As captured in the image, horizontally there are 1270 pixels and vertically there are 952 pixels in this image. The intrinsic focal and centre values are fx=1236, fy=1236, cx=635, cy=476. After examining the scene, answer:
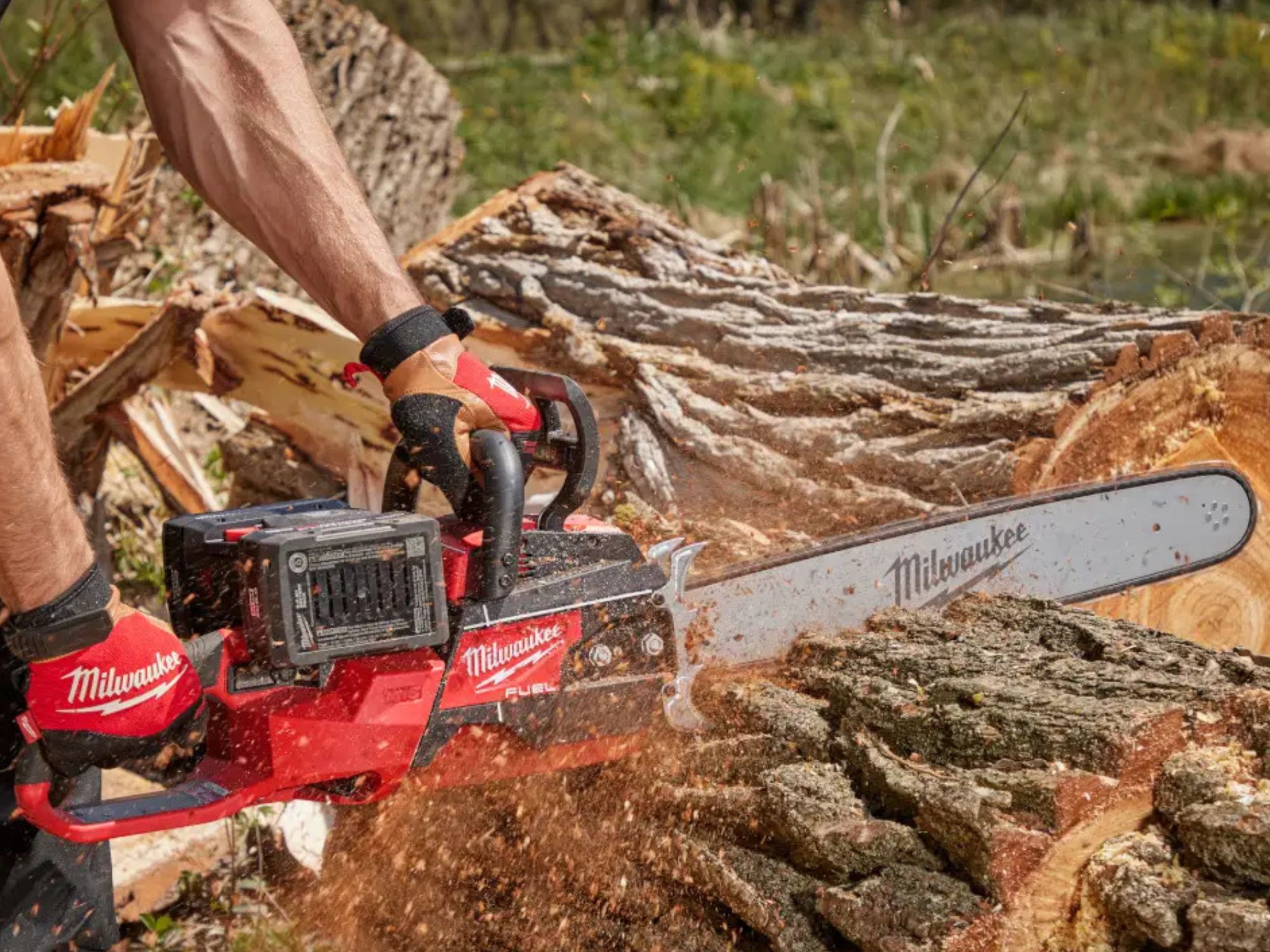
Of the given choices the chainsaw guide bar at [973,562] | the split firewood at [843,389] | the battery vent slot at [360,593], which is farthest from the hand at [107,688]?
the split firewood at [843,389]

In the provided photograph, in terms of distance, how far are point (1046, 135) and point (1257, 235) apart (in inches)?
139

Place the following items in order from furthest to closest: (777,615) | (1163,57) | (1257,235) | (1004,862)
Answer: (1163,57) → (1257,235) → (777,615) → (1004,862)

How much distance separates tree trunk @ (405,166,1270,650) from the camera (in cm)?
295

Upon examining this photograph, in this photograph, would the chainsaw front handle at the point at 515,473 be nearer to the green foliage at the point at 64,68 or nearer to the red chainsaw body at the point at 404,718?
the red chainsaw body at the point at 404,718

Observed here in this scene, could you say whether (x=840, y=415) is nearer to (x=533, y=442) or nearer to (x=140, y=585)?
(x=533, y=442)

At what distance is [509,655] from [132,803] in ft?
2.31

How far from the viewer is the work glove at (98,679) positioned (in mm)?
2018

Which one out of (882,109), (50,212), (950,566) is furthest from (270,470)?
(882,109)

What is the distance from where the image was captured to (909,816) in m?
2.08

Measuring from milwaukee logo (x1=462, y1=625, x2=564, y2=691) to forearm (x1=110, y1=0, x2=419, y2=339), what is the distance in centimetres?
65

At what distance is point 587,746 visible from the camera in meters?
2.44

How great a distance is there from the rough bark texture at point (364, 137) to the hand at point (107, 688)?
3084 mm

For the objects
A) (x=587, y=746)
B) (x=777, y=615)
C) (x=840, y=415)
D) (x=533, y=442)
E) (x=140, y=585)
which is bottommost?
(x=140, y=585)

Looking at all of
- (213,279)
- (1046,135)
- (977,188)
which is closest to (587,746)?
(213,279)
